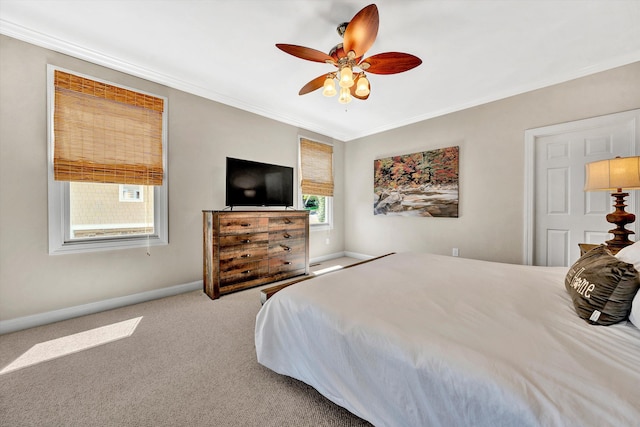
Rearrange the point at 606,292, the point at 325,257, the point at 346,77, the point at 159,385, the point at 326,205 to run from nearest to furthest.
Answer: the point at 606,292, the point at 159,385, the point at 346,77, the point at 325,257, the point at 326,205

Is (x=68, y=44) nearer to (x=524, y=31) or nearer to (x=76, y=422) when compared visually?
(x=76, y=422)

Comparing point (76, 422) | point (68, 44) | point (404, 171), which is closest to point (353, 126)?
point (404, 171)

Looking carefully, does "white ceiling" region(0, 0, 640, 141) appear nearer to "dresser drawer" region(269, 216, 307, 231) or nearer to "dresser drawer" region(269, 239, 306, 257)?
"dresser drawer" region(269, 216, 307, 231)

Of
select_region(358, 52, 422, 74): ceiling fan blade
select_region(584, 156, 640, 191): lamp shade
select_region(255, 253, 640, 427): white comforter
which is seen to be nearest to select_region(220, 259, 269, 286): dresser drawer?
select_region(255, 253, 640, 427): white comforter

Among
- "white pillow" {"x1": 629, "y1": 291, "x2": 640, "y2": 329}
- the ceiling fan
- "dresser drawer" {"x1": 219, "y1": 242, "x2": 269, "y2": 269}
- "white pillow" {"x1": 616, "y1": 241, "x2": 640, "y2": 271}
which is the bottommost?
"dresser drawer" {"x1": 219, "y1": 242, "x2": 269, "y2": 269}

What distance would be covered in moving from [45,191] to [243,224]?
176cm

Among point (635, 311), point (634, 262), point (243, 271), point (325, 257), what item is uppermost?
point (634, 262)

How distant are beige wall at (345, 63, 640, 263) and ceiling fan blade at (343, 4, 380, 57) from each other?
2.42 meters

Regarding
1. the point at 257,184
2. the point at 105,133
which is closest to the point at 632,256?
the point at 257,184

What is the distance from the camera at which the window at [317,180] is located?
4.32 metres

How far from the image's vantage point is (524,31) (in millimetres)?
2059

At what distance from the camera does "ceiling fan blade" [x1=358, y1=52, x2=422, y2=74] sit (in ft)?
6.10

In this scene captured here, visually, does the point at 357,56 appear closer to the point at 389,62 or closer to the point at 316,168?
the point at 389,62

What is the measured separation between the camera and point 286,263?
3492mm
